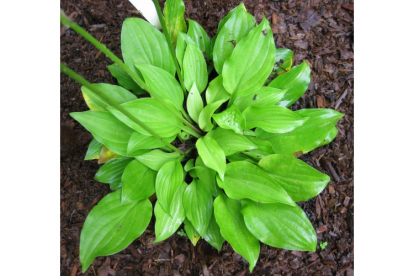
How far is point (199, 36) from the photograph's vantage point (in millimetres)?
1784

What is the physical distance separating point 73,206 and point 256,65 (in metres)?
1.36

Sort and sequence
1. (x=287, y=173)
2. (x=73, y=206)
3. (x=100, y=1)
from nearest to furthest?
(x=287, y=173) → (x=73, y=206) → (x=100, y=1)

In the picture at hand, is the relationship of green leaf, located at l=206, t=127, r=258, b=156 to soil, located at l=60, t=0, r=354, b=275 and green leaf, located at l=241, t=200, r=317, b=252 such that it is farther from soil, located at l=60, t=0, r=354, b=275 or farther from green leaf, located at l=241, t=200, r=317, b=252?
soil, located at l=60, t=0, r=354, b=275

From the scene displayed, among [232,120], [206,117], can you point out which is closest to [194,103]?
[206,117]

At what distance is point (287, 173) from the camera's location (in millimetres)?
1549

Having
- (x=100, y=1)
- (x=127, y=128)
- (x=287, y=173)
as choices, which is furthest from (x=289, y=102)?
(x=100, y=1)

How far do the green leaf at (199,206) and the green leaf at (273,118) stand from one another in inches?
16.7

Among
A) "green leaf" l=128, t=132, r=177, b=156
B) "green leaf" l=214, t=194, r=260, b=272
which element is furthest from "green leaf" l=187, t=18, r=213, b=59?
"green leaf" l=214, t=194, r=260, b=272

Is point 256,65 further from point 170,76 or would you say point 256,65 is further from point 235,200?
point 235,200

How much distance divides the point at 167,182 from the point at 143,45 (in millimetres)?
736

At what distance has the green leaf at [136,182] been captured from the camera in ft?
5.12

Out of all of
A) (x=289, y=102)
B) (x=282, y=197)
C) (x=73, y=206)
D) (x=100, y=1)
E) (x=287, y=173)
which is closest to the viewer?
(x=282, y=197)

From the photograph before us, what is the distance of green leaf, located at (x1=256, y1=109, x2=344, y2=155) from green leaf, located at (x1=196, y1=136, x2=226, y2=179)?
299 mm

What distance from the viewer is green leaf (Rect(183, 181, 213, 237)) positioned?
1591 mm
